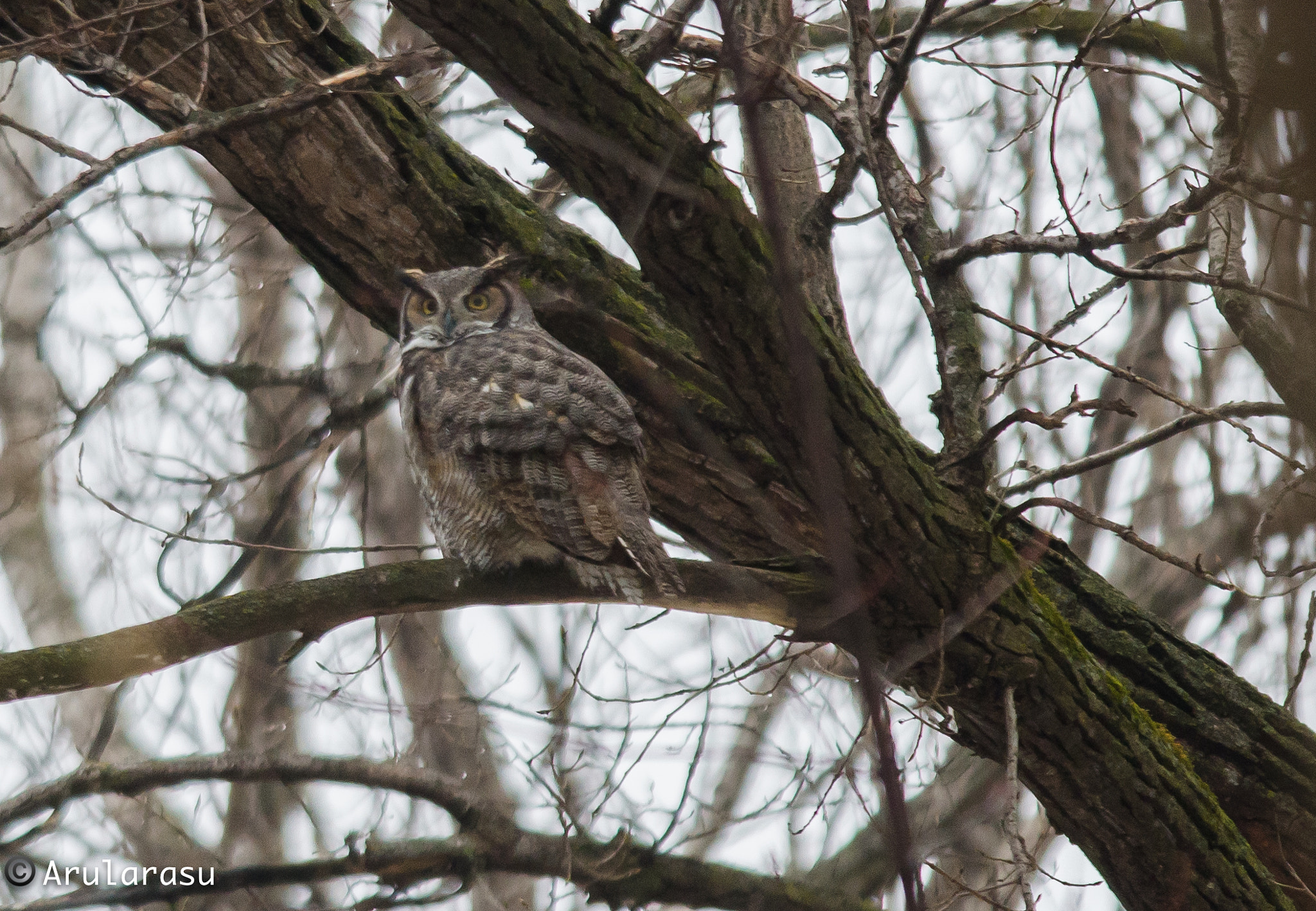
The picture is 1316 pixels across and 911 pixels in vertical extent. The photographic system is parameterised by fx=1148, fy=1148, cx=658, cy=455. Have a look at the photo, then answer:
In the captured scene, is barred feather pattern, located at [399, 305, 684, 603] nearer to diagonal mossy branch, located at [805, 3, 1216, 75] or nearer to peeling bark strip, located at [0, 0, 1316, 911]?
peeling bark strip, located at [0, 0, 1316, 911]

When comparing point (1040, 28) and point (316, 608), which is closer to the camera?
point (316, 608)

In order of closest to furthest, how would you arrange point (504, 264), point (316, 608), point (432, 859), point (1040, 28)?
point (316, 608)
point (432, 859)
point (504, 264)
point (1040, 28)

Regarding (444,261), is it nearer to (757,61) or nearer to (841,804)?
(757,61)

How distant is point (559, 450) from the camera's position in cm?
291

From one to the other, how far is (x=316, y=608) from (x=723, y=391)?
1167 millimetres

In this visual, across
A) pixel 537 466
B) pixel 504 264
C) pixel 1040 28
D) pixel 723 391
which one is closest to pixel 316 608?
pixel 537 466

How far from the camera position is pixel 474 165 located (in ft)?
10.9

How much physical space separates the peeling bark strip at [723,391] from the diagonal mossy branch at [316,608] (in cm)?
2

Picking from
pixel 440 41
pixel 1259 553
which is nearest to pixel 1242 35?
pixel 1259 553

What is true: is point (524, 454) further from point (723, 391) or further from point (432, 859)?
point (432, 859)

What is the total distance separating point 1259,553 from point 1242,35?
1.34 m

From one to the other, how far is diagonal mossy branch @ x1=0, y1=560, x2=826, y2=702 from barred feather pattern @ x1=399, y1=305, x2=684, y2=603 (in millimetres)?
151

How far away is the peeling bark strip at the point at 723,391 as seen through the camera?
2301 mm

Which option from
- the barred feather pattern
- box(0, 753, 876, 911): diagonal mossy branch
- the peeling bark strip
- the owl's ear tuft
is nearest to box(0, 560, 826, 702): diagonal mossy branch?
the peeling bark strip
